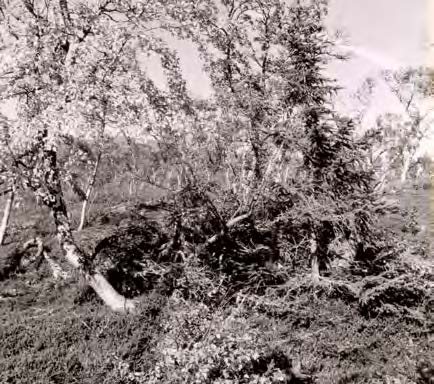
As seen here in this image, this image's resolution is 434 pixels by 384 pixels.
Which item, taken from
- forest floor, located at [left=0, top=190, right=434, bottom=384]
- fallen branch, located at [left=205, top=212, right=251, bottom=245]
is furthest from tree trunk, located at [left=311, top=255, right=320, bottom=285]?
fallen branch, located at [left=205, top=212, right=251, bottom=245]

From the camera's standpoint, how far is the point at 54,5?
10.7 metres

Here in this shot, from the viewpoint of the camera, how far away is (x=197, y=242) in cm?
1305

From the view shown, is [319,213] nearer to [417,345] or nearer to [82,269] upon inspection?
[417,345]

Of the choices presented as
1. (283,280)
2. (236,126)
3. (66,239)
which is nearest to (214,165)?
(236,126)

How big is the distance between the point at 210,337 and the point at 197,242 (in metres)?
6.04

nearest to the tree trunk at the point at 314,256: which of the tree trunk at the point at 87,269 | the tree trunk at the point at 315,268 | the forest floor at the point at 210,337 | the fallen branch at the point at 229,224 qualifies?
the tree trunk at the point at 315,268

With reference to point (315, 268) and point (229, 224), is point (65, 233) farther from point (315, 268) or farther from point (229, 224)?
point (315, 268)

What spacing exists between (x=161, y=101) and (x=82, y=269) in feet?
14.5

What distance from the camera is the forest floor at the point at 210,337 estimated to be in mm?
7262

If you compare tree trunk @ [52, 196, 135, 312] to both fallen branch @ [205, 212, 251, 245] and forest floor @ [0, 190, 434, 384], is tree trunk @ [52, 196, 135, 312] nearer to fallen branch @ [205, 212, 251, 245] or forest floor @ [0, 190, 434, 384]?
forest floor @ [0, 190, 434, 384]

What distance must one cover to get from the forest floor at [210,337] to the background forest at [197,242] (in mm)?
49

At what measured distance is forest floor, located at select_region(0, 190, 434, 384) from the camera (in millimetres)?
7262

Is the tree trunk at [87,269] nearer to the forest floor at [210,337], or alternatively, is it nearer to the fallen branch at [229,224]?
the forest floor at [210,337]

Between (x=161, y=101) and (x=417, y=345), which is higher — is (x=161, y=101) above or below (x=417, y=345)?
above
